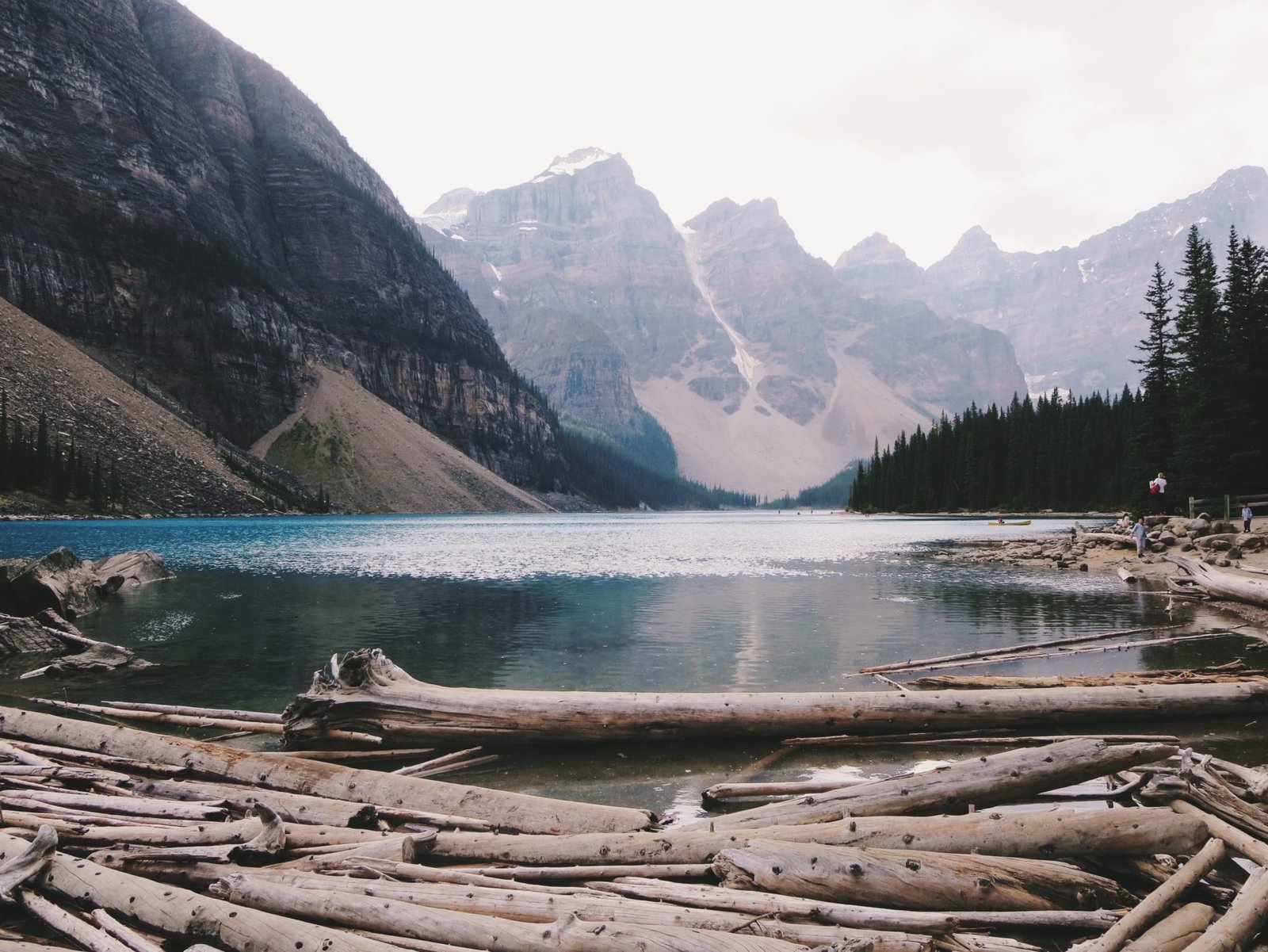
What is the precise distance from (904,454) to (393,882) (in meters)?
163

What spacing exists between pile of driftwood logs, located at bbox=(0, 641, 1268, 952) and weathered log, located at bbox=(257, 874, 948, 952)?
2 cm

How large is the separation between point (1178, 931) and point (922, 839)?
6.22ft

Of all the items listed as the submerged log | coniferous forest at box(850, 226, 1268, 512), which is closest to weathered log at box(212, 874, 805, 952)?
the submerged log

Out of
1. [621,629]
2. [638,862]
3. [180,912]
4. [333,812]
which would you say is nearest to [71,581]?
[621,629]

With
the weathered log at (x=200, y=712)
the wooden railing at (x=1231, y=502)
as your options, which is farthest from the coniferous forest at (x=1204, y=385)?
the weathered log at (x=200, y=712)

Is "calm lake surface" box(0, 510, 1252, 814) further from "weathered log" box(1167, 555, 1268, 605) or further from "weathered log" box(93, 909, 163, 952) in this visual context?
"weathered log" box(93, 909, 163, 952)

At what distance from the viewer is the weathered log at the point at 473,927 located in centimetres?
496

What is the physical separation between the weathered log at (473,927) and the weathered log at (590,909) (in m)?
0.13

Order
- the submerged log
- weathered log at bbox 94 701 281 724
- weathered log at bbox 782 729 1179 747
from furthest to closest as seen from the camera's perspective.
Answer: weathered log at bbox 94 701 281 724
weathered log at bbox 782 729 1179 747
the submerged log

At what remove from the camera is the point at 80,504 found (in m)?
99.4

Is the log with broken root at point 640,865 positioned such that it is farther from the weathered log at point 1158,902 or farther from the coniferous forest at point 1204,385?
the coniferous forest at point 1204,385

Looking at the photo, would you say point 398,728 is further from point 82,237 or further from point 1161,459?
point 82,237

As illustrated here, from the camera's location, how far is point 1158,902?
5555 mm

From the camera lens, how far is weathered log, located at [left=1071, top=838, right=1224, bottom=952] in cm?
504
